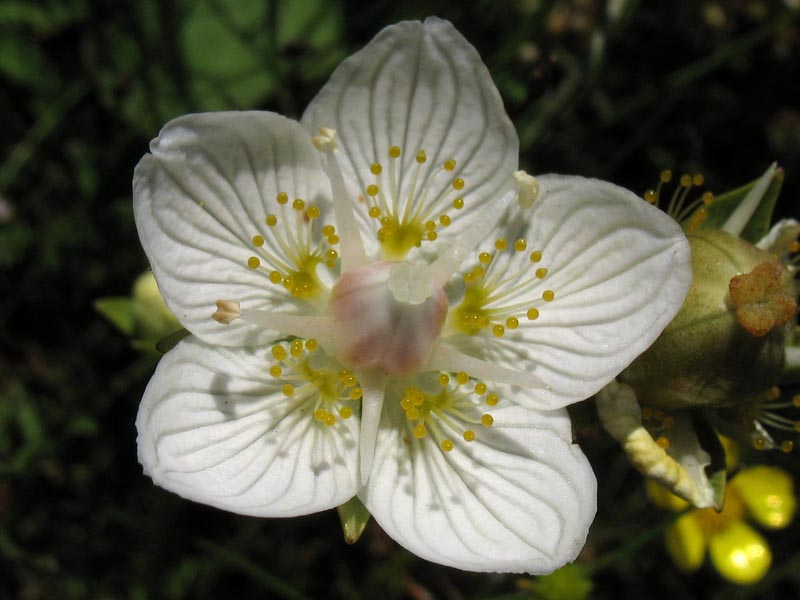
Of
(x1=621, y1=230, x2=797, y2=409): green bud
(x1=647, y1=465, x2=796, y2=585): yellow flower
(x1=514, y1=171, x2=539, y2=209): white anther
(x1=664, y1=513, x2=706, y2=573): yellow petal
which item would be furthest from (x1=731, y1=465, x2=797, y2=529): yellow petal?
(x1=514, y1=171, x2=539, y2=209): white anther

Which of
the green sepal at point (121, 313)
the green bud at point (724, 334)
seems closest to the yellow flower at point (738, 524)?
the green bud at point (724, 334)

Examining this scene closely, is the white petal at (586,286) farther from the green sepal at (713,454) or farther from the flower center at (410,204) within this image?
the green sepal at (713,454)

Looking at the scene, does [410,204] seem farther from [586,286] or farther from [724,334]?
[724,334]

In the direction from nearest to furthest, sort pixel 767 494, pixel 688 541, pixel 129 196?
pixel 688 541 < pixel 767 494 < pixel 129 196

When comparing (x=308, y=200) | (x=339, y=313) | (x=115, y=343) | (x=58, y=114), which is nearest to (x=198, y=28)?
(x=58, y=114)

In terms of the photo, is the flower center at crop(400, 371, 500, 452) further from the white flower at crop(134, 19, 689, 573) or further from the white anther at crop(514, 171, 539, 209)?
the white anther at crop(514, 171, 539, 209)

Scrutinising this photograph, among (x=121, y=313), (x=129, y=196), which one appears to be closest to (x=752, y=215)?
(x=121, y=313)
